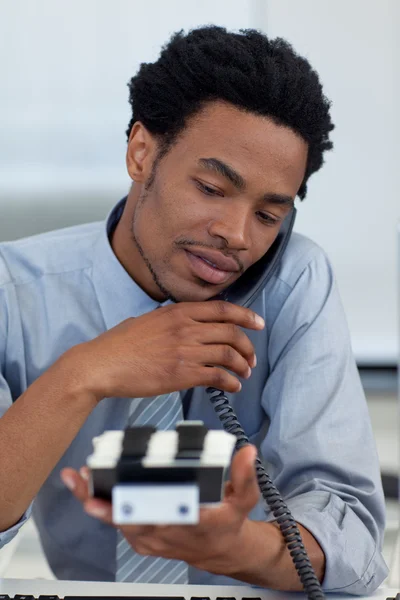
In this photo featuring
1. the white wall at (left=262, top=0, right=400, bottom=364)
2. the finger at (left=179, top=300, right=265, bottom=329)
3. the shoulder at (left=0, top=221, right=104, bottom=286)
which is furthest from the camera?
the white wall at (left=262, top=0, right=400, bottom=364)

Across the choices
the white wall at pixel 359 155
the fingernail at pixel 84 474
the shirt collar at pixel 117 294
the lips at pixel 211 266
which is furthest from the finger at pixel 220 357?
the white wall at pixel 359 155

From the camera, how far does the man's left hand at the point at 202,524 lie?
704 millimetres

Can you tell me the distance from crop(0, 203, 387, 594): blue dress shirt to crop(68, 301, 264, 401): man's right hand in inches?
7.0

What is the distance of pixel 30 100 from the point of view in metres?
3.78

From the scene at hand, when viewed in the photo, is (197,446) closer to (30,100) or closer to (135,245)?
(135,245)

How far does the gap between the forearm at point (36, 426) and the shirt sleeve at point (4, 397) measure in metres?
0.05

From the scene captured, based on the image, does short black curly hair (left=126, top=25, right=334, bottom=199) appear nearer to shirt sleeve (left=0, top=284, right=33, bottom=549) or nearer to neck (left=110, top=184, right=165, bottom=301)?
neck (left=110, top=184, right=165, bottom=301)

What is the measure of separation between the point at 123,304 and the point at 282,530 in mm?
513

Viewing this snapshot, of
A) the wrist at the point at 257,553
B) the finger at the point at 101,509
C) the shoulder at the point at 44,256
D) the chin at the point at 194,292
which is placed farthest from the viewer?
the shoulder at the point at 44,256

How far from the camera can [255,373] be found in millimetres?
1474

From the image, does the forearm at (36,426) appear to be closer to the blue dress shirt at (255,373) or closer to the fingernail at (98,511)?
the blue dress shirt at (255,373)

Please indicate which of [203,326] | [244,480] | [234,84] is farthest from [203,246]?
[244,480]

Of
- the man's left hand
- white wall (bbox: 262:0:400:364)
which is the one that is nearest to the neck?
the man's left hand

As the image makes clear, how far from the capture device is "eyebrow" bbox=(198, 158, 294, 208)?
123cm
